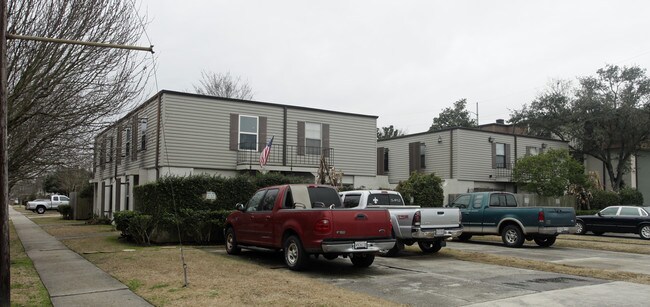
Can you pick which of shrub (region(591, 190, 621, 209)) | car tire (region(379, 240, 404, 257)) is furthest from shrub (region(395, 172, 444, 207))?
shrub (region(591, 190, 621, 209))

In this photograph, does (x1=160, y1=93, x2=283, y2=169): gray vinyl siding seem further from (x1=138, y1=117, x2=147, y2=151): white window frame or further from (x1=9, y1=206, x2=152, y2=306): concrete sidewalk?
(x1=9, y1=206, x2=152, y2=306): concrete sidewalk

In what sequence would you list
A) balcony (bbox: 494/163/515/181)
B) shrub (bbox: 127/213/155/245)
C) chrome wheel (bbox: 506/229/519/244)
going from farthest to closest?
1. balcony (bbox: 494/163/515/181)
2. chrome wheel (bbox: 506/229/519/244)
3. shrub (bbox: 127/213/155/245)

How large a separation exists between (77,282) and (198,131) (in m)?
12.1

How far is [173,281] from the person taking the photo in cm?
932

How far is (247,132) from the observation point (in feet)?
73.4

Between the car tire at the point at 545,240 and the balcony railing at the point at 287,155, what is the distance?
9.77 m

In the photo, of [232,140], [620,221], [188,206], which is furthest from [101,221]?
[620,221]

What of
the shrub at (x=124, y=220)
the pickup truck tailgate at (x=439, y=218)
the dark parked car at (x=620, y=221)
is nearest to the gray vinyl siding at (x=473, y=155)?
the dark parked car at (x=620, y=221)

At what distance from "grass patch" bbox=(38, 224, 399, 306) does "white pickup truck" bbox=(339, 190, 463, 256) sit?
3.55 metres

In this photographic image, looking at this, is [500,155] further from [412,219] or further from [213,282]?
[213,282]

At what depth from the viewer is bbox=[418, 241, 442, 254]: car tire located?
14438mm

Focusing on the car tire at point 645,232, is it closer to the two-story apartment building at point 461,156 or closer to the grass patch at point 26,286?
the two-story apartment building at point 461,156

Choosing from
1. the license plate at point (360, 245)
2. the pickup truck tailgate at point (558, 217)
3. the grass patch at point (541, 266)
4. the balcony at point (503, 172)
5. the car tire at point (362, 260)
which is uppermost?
the balcony at point (503, 172)

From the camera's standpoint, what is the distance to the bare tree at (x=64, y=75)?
408 inches
